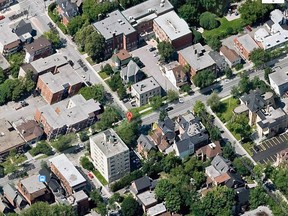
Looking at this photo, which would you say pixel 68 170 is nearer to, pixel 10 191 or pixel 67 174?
pixel 67 174

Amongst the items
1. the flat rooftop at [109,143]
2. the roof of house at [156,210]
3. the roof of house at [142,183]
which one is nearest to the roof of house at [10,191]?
the flat rooftop at [109,143]

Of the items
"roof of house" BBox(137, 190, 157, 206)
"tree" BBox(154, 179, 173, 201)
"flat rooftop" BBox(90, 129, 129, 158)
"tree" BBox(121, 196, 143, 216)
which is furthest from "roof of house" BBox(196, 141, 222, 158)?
"tree" BBox(121, 196, 143, 216)

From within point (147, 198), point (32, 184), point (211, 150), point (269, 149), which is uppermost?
point (32, 184)

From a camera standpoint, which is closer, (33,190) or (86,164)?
(33,190)

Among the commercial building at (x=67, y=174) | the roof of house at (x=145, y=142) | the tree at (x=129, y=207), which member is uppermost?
the commercial building at (x=67, y=174)

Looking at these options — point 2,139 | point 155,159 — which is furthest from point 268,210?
point 2,139

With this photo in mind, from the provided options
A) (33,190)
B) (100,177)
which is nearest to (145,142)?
(100,177)

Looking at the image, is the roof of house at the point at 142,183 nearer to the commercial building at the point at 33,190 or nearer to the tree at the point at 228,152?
the tree at the point at 228,152

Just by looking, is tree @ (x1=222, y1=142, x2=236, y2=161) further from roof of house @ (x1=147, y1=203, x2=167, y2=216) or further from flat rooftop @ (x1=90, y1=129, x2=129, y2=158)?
flat rooftop @ (x1=90, y1=129, x2=129, y2=158)
